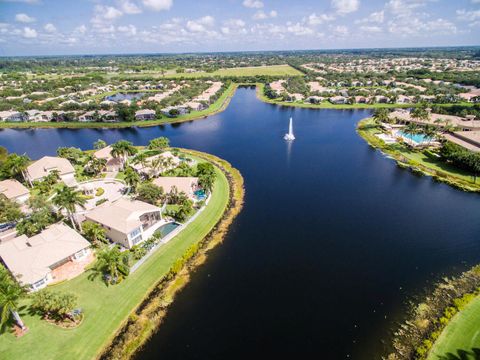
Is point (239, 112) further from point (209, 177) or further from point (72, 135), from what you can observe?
point (209, 177)

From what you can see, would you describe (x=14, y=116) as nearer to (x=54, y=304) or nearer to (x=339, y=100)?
(x=54, y=304)

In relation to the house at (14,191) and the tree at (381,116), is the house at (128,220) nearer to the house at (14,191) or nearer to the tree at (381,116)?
the house at (14,191)

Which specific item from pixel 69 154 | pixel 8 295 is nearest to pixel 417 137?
pixel 69 154

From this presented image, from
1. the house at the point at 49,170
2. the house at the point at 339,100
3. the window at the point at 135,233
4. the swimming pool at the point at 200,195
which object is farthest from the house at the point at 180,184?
the house at the point at 339,100

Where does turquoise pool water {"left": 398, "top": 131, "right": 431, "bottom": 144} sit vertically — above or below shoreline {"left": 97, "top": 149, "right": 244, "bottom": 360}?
above

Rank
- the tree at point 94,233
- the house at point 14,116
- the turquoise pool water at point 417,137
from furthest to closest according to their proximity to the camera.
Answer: the house at point 14,116, the turquoise pool water at point 417,137, the tree at point 94,233

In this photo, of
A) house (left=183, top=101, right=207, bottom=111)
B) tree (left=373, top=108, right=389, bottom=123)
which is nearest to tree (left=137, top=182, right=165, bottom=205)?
house (left=183, top=101, right=207, bottom=111)

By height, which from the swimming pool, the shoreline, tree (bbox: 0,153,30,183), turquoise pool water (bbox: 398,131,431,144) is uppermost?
tree (bbox: 0,153,30,183)

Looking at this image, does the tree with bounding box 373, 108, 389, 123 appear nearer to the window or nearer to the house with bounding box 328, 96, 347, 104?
the house with bounding box 328, 96, 347, 104
